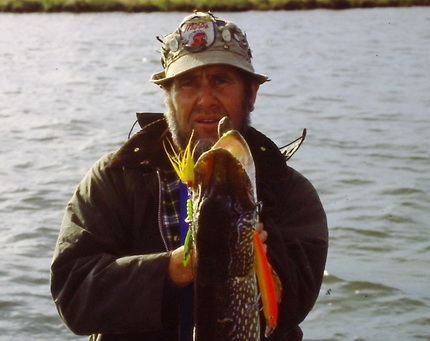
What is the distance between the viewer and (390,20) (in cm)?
3669

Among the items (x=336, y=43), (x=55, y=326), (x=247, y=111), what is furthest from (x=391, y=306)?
(x=336, y=43)

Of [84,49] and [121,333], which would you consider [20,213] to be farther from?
[84,49]

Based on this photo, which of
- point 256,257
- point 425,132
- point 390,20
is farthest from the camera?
point 390,20

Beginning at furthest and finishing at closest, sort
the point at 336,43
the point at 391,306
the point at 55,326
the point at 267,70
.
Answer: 1. the point at 336,43
2. the point at 267,70
3. the point at 391,306
4. the point at 55,326

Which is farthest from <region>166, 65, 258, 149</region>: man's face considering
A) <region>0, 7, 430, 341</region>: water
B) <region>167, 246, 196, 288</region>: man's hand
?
<region>0, 7, 430, 341</region>: water

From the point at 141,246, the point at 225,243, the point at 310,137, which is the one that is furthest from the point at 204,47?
the point at 310,137

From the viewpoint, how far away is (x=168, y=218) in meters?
4.57

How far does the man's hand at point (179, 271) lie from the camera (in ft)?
13.1

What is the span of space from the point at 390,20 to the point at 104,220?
33438 mm

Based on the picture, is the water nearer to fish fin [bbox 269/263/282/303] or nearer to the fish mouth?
fish fin [bbox 269/263/282/303]

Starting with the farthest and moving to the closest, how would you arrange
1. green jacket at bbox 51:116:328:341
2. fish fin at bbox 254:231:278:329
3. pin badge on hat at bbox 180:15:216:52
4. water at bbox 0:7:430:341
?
1. water at bbox 0:7:430:341
2. pin badge on hat at bbox 180:15:216:52
3. green jacket at bbox 51:116:328:341
4. fish fin at bbox 254:231:278:329

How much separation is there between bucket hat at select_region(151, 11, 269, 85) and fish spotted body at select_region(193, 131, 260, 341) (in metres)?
1.28

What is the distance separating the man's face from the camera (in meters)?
4.58

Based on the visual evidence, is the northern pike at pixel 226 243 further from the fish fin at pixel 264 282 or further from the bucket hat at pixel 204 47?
the bucket hat at pixel 204 47
